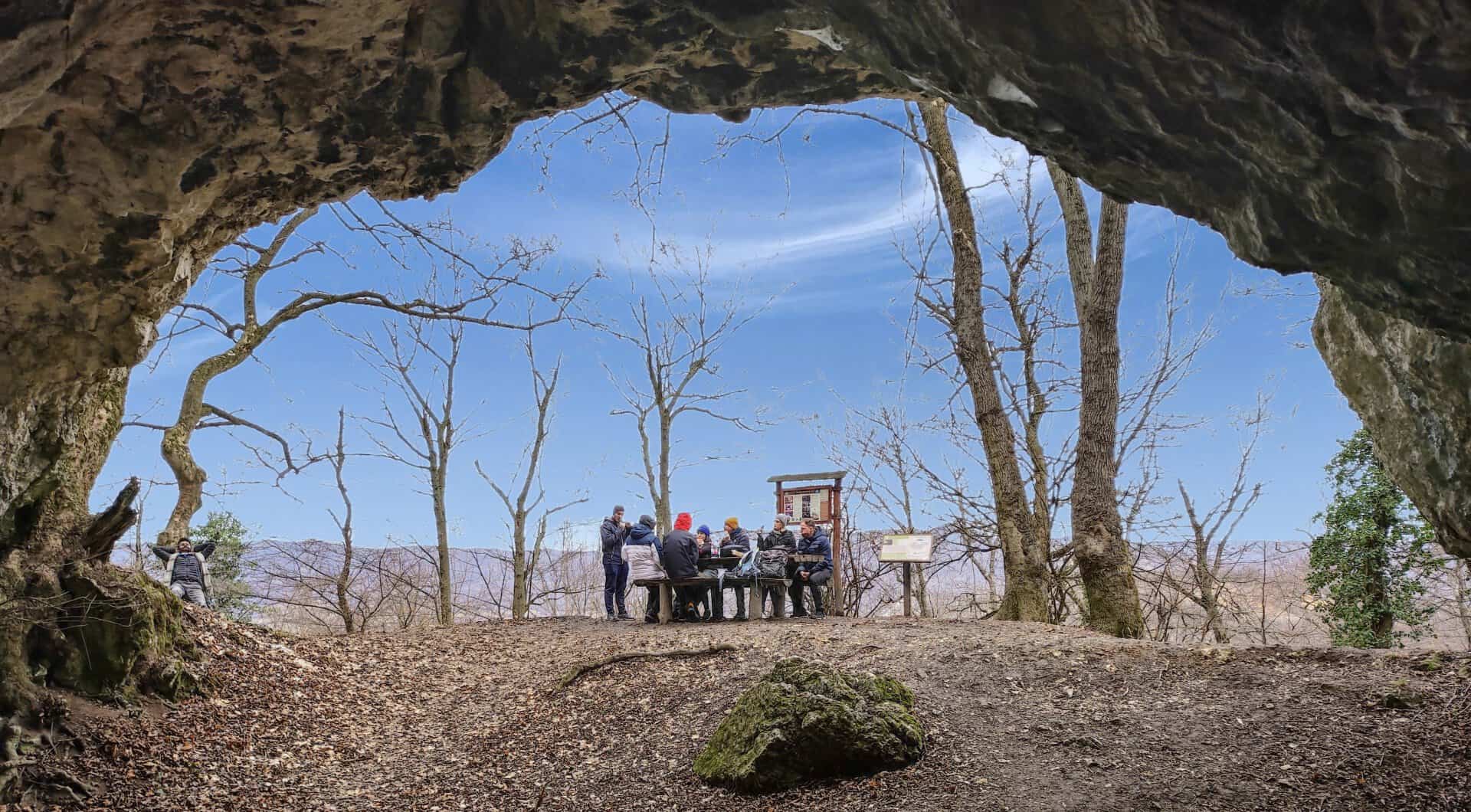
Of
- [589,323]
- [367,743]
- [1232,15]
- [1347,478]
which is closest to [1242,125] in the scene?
[1232,15]

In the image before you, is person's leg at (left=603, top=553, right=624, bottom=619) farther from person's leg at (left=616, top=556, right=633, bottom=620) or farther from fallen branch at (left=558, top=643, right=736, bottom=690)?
fallen branch at (left=558, top=643, right=736, bottom=690)

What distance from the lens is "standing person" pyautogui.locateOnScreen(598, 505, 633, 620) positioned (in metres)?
11.7

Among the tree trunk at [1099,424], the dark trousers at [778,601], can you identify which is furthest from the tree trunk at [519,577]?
the tree trunk at [1099,424]

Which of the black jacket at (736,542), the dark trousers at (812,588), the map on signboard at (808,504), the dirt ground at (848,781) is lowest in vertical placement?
the dirt ground at (848,781)

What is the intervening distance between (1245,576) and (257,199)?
15347 mm

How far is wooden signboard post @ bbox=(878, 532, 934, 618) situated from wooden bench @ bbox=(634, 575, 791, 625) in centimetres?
140

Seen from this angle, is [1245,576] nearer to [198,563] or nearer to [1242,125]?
[1242,125]

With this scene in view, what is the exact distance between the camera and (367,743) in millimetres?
6570

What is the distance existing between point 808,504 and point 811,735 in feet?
22.6

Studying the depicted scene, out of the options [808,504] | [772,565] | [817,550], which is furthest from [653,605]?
[808,504]

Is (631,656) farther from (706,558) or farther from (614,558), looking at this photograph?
(614,558)

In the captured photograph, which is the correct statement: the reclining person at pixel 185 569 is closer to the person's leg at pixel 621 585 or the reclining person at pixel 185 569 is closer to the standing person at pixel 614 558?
the standing person at pixel 614 558

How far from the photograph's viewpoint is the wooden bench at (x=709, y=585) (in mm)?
10656

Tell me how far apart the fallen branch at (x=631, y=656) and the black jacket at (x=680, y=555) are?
277 centimetres
